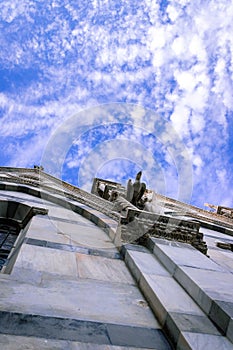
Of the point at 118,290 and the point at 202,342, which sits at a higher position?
the point at 202,342

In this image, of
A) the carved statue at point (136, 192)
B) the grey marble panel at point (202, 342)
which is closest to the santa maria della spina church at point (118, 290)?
the grey marble panel at point (202, 342)

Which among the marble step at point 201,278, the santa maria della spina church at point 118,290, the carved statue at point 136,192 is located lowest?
the santa maria della spina church at point 118,290

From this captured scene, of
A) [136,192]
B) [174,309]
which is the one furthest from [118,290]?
[136,192]

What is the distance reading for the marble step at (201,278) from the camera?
2.47 m

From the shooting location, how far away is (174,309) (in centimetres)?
263

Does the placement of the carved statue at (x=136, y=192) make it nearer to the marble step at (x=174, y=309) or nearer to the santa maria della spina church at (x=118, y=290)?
the santa maria della spina church at (x=118, y=290)

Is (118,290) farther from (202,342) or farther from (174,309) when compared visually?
(202,342)

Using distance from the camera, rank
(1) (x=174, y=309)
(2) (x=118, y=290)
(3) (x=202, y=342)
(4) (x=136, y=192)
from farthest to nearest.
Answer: (4) (x=136, y=192) < (2) (x=118, y=290) < (1) (x=174, y=309) < (3) (x=202, y=342)

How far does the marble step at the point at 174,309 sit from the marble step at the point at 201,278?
2.3 inches

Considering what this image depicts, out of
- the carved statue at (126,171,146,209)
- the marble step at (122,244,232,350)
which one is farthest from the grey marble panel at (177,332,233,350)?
the carved statue at (126,171,146,209)

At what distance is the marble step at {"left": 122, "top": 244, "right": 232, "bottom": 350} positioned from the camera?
2.21m

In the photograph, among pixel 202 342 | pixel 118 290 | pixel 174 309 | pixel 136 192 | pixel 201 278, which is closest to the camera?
pixel 202 342

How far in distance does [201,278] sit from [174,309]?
651mm

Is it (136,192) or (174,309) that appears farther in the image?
(136,192)
